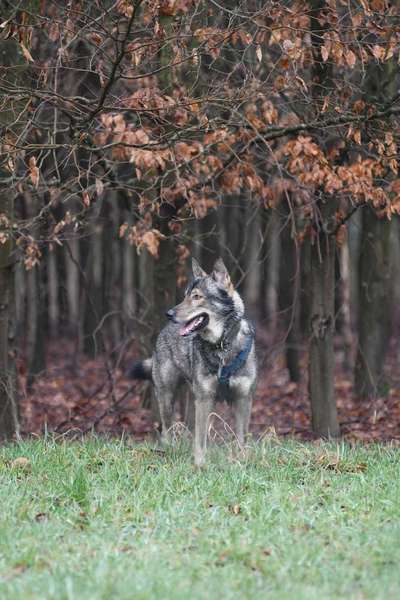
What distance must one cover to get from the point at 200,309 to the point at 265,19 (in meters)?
3.31

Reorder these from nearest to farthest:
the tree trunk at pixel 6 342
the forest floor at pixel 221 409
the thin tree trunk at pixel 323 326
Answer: the tree trunk at pixel 6 342 → the thin tree trunk at pixel 323 326 → the forest floor at pixel 221 409

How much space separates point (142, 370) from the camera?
503 inches

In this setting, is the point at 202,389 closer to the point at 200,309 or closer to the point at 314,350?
the point at 200,309

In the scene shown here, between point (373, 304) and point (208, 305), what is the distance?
7.30m

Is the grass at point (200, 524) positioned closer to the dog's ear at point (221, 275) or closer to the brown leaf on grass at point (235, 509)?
the brown leaf on grass at point (235, 509)

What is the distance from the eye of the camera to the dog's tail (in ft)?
41.9

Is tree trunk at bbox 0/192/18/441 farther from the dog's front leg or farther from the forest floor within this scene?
the dog's front leg

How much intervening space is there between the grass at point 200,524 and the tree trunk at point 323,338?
279cm

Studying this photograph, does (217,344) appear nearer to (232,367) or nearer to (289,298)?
(232,367)

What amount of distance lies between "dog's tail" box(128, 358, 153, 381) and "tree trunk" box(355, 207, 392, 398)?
17.8ft

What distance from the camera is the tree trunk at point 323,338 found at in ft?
43.1

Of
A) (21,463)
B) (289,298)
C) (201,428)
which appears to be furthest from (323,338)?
(289,298)

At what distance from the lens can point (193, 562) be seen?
661 cm

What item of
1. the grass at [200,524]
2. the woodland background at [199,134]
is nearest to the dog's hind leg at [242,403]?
the grass at [200,524]
